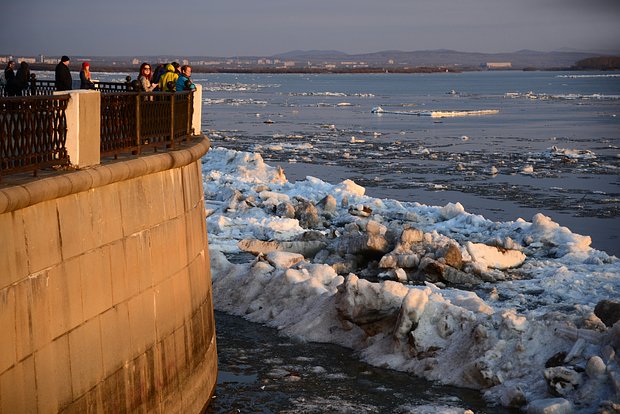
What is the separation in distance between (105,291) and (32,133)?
4.74 ft

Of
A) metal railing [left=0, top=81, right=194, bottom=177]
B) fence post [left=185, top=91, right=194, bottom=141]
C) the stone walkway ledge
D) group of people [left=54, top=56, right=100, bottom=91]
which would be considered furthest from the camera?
group of people [left=54, top=56, right=100, bottom=91]

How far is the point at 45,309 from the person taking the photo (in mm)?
7344

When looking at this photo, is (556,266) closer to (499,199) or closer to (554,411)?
(554,411)

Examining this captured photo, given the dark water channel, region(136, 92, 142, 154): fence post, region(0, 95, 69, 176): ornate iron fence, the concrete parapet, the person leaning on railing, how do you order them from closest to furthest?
region(0, 95, 69, 176): ornate iron fence → the concrete parapet → region(136, 92, 142, 154): fence post → the dark water channel → the person leaning on railing

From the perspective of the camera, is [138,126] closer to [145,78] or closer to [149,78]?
[145,78]

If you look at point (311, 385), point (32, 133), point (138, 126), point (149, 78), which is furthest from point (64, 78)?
point (32, 133)

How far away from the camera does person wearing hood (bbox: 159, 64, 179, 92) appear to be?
13727mm

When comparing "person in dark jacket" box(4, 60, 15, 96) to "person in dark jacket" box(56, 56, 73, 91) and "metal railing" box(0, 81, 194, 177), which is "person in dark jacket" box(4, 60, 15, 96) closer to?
"person in dark jacket" box(56, 56, 73, 91)

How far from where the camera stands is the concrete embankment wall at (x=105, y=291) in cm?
704

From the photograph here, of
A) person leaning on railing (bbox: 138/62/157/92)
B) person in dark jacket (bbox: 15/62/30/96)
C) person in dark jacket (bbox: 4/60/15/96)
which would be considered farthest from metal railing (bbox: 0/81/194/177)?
person in dark jacket (bbox: 4/60/15/96)

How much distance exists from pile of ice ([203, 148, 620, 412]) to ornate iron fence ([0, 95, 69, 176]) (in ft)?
22.3

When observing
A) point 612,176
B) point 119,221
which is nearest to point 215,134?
point 612,176

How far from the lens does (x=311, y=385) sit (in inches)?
528

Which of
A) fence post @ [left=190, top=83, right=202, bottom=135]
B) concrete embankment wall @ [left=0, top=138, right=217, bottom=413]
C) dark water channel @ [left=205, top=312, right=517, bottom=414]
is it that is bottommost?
dark water channel @ [left=205, top=312, right=517, bottom=414]
